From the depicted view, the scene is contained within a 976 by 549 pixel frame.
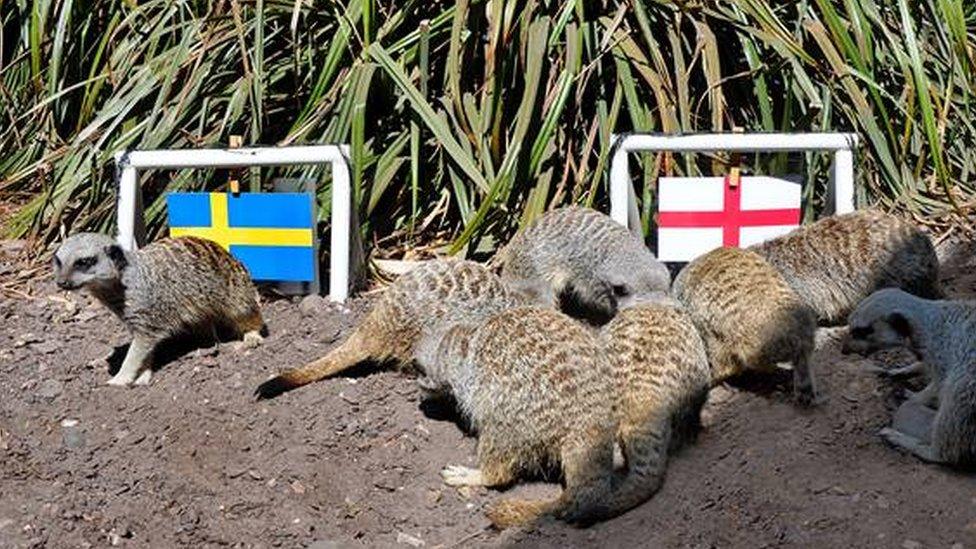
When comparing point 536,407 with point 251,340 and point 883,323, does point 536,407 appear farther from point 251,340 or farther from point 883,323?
point 251,340

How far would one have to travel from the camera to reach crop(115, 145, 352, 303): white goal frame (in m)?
4.30

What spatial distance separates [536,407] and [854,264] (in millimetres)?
1317

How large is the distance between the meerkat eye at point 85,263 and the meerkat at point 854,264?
2032mm

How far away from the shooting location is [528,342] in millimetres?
3350

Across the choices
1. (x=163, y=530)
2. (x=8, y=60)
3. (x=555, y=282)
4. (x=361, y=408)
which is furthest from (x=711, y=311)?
(x=8, y=60)

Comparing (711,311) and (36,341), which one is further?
(36,341)

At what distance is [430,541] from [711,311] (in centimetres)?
106

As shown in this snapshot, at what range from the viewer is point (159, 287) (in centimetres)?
402

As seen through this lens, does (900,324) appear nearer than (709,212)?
Yes

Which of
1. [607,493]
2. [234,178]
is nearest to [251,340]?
[234,178]

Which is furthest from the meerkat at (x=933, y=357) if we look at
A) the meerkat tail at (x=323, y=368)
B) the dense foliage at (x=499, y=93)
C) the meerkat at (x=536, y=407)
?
the meerkat tail at (x=323, y=368)

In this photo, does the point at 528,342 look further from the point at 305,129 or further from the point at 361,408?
the point at 305,129

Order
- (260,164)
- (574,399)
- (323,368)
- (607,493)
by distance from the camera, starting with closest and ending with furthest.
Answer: (607,493), (574,399), (323,368), (260,164)

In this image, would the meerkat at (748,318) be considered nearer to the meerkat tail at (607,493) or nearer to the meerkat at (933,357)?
the meerkat at (933,357)
